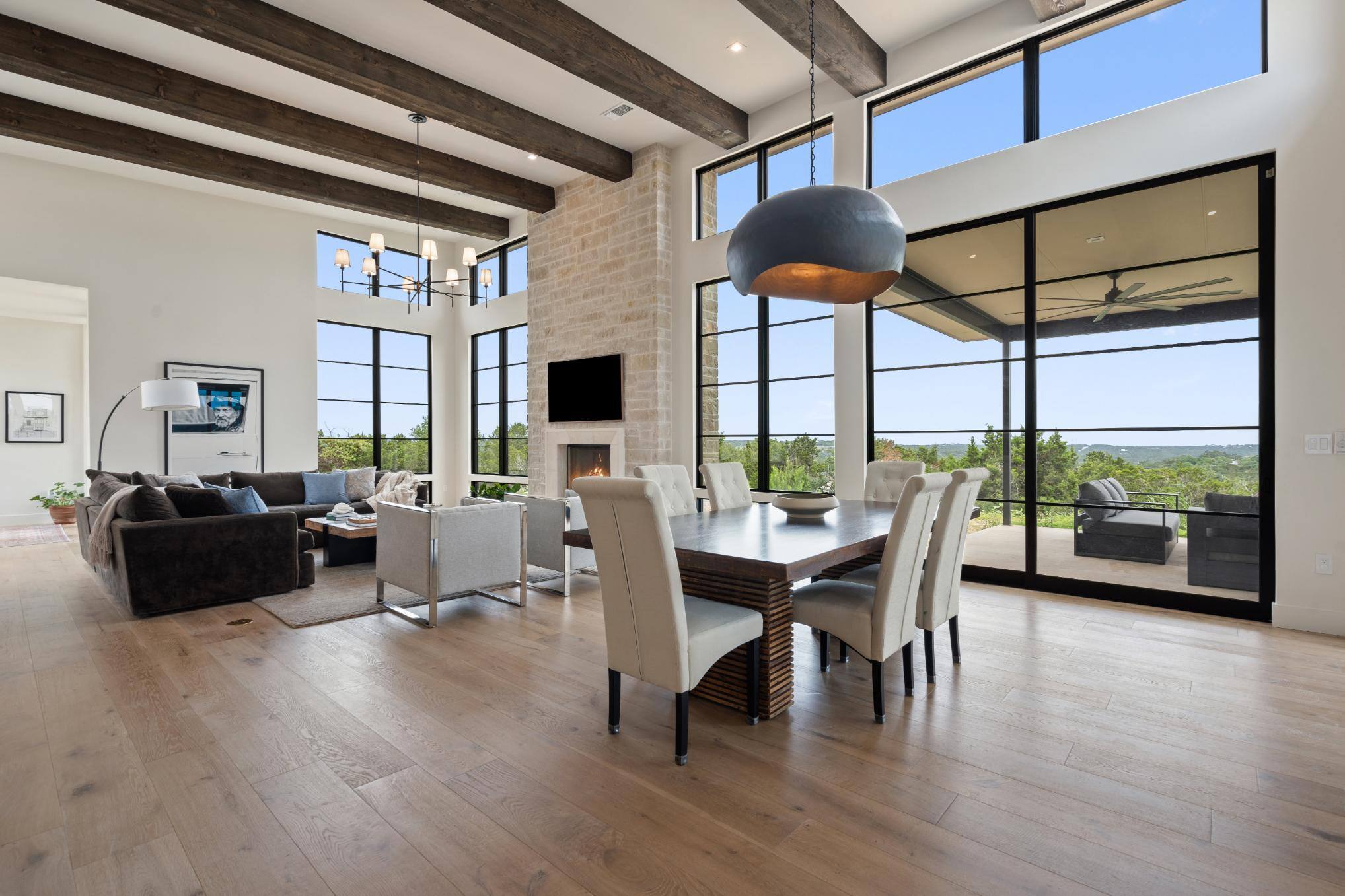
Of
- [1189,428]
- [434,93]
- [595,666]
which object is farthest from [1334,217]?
[434,93]

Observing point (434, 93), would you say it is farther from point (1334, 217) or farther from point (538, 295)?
point (1334, 217)

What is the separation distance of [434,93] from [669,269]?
8.41ft

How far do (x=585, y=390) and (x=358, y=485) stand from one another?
276 centimetres

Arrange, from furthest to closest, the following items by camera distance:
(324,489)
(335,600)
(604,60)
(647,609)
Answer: (324,489) → (604,60) → (335,600) → (647,609)

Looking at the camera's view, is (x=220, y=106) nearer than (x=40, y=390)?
Yes

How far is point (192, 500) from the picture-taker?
14.0 ft

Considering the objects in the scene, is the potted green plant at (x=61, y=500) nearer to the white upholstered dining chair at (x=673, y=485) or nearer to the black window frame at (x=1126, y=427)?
the white upholstered dining chair at (x=673, y=485)

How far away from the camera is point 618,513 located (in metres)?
2.20

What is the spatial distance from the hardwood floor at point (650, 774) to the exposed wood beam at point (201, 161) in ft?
15.7

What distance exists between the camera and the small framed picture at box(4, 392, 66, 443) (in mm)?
8422

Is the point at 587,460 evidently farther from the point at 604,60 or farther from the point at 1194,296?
the point at 1194,296

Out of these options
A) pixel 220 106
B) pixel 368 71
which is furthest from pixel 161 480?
pixel 368 71

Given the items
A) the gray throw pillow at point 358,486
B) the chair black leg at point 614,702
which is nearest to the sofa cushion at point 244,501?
the gray throw pillow at point 358,486

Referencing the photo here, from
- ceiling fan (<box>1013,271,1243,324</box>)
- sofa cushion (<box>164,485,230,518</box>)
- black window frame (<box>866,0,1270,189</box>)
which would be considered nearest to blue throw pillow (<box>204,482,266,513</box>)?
sofa cushion (<box>164,485,230,518</box>)
